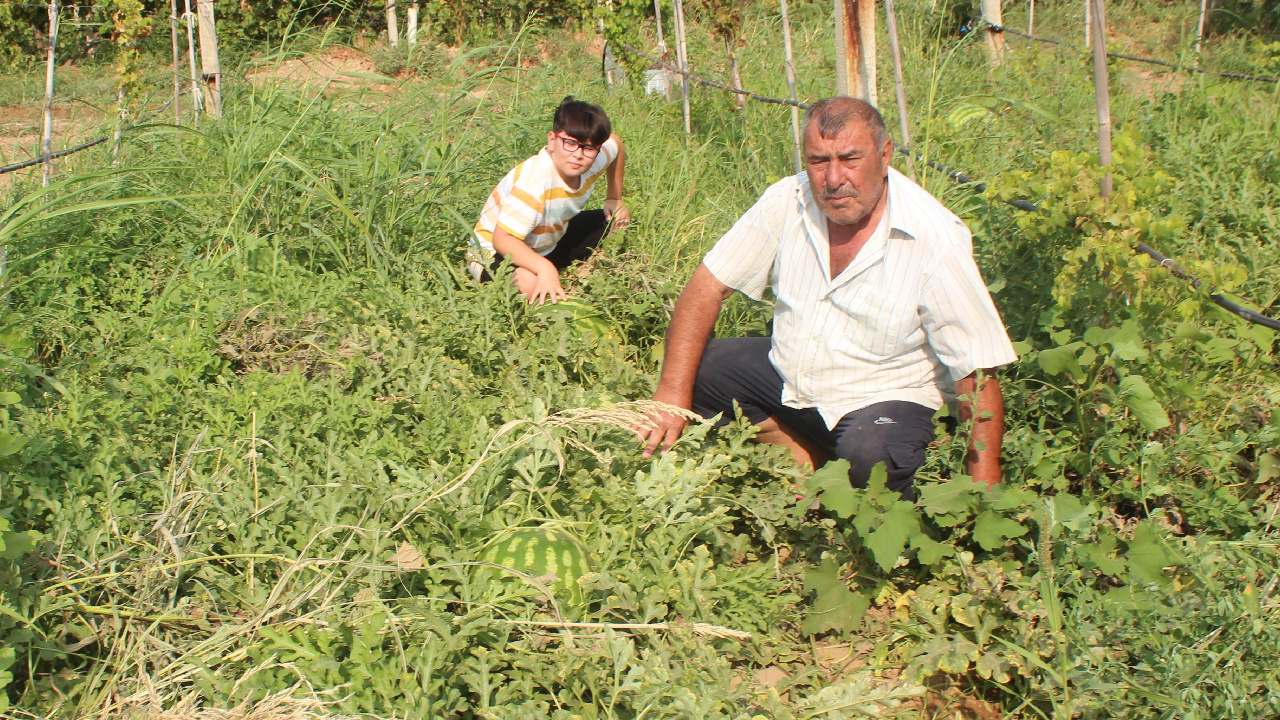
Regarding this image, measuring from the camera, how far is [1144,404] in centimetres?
272

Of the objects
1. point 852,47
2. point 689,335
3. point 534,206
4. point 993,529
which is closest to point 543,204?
point 534,206

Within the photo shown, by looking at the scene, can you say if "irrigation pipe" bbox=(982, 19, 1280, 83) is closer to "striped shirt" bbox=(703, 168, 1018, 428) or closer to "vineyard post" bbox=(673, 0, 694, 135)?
"vineyard post" bbox=(673, 0, 694, 135)

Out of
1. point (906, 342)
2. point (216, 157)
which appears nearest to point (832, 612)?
point (906, 342)

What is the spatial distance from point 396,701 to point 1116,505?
231 cm

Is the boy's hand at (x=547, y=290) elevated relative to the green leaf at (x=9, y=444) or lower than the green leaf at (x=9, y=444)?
lower

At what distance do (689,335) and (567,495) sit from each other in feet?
2.70

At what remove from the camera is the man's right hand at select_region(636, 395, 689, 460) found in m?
3.08

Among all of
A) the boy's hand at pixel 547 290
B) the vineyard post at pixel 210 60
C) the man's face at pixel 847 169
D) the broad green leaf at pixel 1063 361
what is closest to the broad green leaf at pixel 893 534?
the broad green leaf at pixel 1063 361

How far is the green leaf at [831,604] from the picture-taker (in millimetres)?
2668

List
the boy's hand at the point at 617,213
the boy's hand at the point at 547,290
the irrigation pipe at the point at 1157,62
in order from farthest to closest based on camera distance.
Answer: the irrigation pipe at the point at 1157,62
the boy's hand at the point at 617,213
the boy's hand at the point at 547,290

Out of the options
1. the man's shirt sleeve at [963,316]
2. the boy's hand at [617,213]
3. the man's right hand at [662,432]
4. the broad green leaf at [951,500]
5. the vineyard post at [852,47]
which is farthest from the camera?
the boy's hand at [617,213]

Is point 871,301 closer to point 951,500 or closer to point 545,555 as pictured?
point 951,500

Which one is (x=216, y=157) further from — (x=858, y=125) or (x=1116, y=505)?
(x=1116, y=505)

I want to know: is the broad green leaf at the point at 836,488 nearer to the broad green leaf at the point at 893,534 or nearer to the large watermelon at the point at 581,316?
the broad green leaf at the point at 893,534
